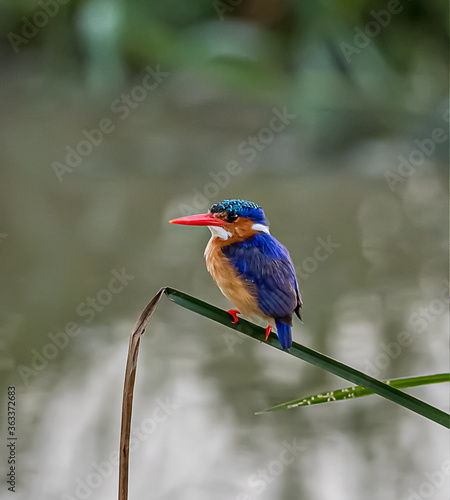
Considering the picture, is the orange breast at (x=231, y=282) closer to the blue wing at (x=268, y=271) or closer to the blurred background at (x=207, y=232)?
the blue wing at (x=268, y=271)

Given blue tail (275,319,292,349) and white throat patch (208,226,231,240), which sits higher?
white throat patch (208,226,231,240)

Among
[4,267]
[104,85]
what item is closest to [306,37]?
[104,85]

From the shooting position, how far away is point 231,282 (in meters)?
0.73

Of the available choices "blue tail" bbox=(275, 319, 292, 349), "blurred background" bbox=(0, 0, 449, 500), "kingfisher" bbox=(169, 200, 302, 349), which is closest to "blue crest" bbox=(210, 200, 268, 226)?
"kingfisher" bbox=(169, 200, 302, 349)

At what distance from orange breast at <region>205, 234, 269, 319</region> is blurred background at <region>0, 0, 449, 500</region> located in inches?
27.9

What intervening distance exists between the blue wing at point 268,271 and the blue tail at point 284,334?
0.04 ft

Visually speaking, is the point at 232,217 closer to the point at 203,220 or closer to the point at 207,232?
the point at 203,220

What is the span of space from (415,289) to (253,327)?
1188 millimetres

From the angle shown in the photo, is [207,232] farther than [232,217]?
Yes

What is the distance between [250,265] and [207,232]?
3.37ft

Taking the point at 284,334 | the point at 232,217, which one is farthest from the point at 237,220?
the point at 284,334

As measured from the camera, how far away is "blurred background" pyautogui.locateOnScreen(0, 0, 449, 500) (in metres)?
1.38

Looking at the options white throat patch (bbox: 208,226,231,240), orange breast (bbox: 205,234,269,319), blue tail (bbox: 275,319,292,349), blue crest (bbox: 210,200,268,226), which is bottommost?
blue tail (bbox: 275,319,292,349)

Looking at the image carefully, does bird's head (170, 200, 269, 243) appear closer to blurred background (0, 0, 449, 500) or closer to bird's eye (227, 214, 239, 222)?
bird's eye (227, 214, 239, 222)
